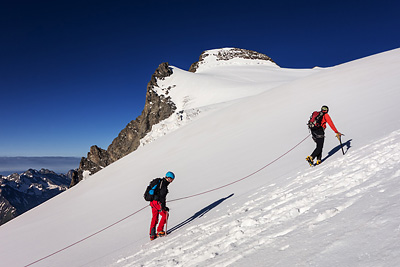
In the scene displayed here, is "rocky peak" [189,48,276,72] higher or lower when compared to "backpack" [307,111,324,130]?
higher

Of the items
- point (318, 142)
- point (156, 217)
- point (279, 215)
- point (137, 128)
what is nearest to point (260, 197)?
point (279, 215)

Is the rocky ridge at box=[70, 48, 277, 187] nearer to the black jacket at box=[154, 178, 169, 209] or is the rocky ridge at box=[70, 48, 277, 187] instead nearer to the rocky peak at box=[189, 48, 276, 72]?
the rocky peak at box=[189, 48, 276, 72]

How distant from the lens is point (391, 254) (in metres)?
2.21

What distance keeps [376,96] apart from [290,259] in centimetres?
1339

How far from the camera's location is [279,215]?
4.39m

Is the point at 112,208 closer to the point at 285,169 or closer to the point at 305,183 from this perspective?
the point at 285,169

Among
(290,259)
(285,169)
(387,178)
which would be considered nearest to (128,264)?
(290,259)

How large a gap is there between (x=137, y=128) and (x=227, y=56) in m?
46.3

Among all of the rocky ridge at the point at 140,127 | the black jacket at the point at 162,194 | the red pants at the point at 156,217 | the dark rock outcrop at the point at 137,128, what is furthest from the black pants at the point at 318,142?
the dark rock outcrop at the point at 137,128

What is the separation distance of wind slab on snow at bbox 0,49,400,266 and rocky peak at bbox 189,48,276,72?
226ft

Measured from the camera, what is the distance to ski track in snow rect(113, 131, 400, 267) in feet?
11.9

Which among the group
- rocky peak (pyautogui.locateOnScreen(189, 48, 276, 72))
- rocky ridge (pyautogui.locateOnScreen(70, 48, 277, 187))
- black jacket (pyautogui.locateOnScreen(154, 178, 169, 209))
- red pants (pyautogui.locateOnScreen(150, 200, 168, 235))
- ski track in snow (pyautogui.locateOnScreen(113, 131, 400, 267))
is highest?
rocky peak (pyautogui.locateOnScreen(189, 48, 276, 72))

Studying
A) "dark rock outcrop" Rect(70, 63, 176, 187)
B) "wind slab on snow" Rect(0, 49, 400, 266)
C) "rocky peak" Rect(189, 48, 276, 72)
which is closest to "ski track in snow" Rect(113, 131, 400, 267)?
"wind slab on snow" Rect(0, 49, 400, 266)

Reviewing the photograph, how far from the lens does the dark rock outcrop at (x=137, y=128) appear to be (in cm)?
5609
